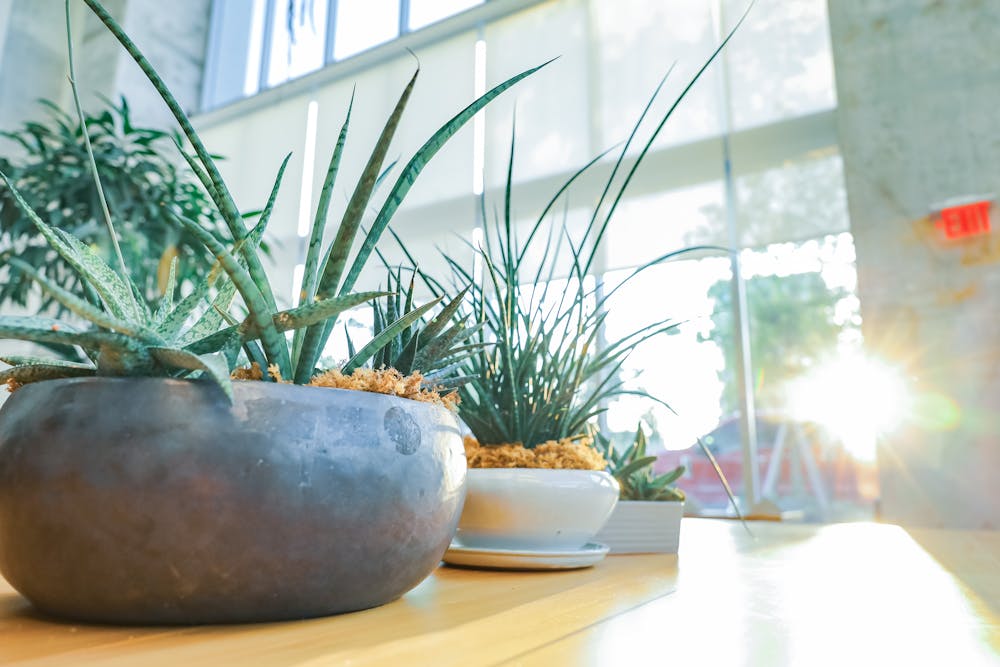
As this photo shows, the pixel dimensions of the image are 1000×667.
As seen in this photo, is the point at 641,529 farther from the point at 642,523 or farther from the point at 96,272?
the point at 96,272

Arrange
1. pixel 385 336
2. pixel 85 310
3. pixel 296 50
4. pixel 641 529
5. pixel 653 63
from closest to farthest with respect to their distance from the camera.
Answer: pixel 85 310
pixel 385 336
pixel 641 529
pixel 653 63
pixel 296 50

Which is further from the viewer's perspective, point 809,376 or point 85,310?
point 809,376

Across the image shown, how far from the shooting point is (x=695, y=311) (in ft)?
9.53

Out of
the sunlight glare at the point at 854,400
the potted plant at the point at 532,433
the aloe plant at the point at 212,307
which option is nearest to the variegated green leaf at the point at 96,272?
the aloe plant at the point at 212,307

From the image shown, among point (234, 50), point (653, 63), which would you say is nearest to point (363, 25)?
point (234, 50)

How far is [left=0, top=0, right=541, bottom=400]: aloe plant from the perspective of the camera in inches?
11.2

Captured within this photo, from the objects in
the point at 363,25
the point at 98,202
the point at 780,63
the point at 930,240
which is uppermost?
the point at 363,25

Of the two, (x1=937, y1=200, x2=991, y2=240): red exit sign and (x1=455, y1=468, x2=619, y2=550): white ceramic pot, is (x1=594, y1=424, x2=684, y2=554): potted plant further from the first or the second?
(x1=937, y1=200, x2=991, y2=240): red exit sign

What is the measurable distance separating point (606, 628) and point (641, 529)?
15.8 inches

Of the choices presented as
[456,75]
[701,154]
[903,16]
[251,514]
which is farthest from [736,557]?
[456,75]

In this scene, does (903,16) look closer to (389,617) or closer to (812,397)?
(812,397)

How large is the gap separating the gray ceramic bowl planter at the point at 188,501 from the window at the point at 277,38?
439 cm

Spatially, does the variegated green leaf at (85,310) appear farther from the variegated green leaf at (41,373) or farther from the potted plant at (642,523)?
the potted plant at (642,523)

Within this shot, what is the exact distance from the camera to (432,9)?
13.6 ft
